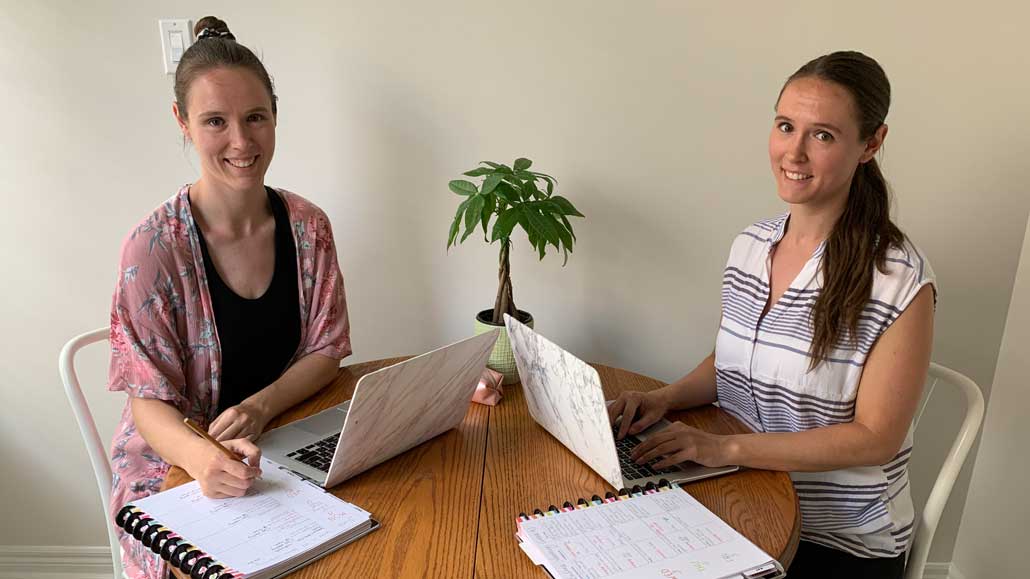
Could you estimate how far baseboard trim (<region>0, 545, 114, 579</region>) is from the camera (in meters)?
2.03

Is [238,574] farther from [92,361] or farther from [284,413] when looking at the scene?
[92,361]

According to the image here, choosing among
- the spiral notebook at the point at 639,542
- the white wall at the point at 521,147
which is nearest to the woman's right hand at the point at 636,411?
the spiral notebook at the point at 639,542

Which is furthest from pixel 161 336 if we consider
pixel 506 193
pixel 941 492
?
pixel 941 492

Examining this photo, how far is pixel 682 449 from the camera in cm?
113

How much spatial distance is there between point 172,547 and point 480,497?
42 cm

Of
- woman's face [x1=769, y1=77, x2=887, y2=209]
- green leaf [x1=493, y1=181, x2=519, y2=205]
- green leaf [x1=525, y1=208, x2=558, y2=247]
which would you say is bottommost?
green leaf [x1=525, y1=208, x2=558, y2=247]

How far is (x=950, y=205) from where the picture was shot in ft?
5.86

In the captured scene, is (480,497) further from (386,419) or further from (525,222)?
(525,222)

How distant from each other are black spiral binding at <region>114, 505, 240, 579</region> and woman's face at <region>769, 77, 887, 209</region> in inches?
42.5

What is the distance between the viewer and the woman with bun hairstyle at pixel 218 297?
1239 mm

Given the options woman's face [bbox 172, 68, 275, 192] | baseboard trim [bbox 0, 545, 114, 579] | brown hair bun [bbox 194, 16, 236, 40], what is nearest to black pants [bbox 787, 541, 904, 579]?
woman's face [bbox 172, 68, 275, 192]

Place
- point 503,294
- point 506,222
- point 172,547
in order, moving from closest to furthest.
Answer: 1. point 172,547
2. point 506,222
3. point 503,294

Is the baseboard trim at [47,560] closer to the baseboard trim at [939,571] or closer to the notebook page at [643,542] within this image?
the notebook page at [643,542]

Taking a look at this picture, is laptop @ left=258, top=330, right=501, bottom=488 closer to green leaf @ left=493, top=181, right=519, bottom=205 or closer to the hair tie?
green leaf @ left=493, top=181, right=519, bottom=205
